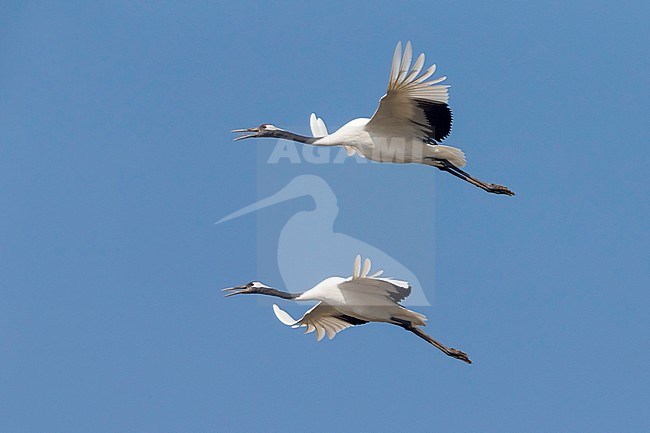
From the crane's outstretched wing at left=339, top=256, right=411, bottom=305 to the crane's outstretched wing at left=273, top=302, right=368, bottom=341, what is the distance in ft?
2.74

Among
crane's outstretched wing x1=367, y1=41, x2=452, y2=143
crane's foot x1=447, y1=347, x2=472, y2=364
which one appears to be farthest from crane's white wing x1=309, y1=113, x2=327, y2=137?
crane's foot x1=447, y1=347, x2=472, y2=364

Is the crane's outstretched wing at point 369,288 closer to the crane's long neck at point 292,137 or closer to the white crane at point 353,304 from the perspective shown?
the white crane at point 353,304

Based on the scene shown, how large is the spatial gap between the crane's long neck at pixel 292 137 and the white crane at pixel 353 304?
6.07ft

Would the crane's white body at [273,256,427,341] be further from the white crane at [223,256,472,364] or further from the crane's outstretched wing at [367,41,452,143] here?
the crane's outstretched wing at [367,41,452,143]

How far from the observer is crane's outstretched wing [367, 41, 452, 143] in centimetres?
2427

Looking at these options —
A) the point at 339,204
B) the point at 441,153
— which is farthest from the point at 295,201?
the point at 441,153

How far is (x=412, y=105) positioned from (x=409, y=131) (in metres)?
0.60

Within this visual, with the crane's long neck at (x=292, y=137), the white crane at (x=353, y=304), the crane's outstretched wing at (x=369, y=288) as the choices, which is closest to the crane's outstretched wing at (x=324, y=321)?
the white crane at (x=353, y=304)

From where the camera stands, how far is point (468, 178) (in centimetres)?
2630

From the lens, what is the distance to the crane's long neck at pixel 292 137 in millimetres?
26453

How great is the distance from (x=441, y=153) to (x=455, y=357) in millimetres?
3205

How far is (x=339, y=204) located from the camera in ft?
88.5

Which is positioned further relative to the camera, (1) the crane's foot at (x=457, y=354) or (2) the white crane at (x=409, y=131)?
(1) the crane's foot at (x=457, y=354)

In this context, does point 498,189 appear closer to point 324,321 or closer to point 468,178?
point 468,178
